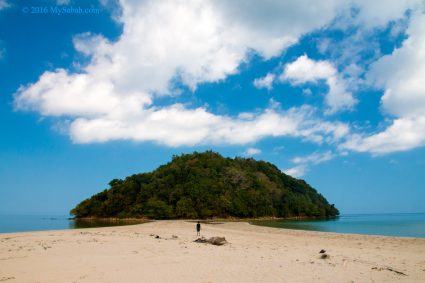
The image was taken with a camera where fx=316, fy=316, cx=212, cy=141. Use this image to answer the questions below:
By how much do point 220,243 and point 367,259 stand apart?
7.68 metres

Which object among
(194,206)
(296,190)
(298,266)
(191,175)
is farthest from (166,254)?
(296,190)

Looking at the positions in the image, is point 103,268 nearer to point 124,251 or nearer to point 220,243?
point 124,251

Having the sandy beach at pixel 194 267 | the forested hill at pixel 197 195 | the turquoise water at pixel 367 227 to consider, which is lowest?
the turquoise water at pixel 367 227

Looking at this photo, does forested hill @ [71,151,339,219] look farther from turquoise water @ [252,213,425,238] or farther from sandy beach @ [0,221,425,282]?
sandy beach @ [0,221,425,282]

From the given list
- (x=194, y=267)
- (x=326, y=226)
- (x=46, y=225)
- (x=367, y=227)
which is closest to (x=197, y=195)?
(x=46, y=225)

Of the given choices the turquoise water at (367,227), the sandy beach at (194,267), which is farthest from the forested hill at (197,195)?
the sandy beach at (194,267)

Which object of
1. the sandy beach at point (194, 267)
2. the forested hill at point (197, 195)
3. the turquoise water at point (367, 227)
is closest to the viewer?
the sandy beach at point (194, 267)

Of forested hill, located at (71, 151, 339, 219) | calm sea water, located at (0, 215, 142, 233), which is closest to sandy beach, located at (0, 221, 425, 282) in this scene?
calm sea water, located at (0, 215, 142, 233)

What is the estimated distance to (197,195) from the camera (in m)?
91.5

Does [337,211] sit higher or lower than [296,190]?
lower

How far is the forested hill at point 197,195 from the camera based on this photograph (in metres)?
90.0

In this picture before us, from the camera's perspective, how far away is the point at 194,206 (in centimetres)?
9031

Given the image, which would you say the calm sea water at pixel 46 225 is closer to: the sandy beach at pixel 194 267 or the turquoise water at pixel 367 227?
the turquoise water at pixel 367 227

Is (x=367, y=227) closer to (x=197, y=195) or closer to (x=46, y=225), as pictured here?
(x=197, y=195)
